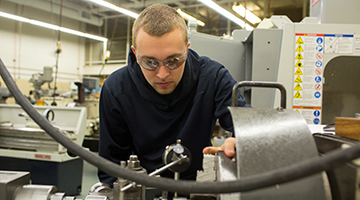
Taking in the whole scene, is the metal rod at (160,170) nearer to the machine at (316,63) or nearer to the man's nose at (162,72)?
the man's nose at (162,72)

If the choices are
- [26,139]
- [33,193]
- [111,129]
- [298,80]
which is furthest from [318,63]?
[26,139]

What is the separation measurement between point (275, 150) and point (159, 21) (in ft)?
1.95

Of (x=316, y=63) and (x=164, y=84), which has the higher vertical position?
(x=316, y=63)

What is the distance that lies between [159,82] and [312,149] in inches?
24.2

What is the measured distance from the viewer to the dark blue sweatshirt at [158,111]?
1097mm

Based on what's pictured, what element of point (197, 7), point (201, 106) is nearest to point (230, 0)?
point (197, 7)

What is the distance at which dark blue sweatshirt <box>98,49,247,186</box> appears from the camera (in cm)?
110

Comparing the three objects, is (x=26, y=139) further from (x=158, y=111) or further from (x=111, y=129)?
(x=158, y=111)

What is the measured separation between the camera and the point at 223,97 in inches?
43.2

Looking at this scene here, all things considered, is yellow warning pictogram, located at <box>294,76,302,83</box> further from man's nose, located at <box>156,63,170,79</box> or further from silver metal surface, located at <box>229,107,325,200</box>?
silver metal surface, located at <box>229,107,325,200</box>

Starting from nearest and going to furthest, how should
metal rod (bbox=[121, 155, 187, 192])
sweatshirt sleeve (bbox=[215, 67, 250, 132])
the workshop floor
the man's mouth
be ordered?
metal rod (bbox=[121, 155, 187, 192]), the man's mouth, sweatshirt sleeve (bbox=[215, 67, 250, 132]), the workshop floor

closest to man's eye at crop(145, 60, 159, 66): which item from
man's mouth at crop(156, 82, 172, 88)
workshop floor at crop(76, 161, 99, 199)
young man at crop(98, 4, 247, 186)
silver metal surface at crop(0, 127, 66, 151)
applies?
man's mouth at crop(156, 82, 172, 88)

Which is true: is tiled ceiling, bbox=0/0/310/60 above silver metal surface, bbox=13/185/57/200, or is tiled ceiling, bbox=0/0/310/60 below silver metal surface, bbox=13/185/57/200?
above

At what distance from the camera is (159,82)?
0.92 meters
